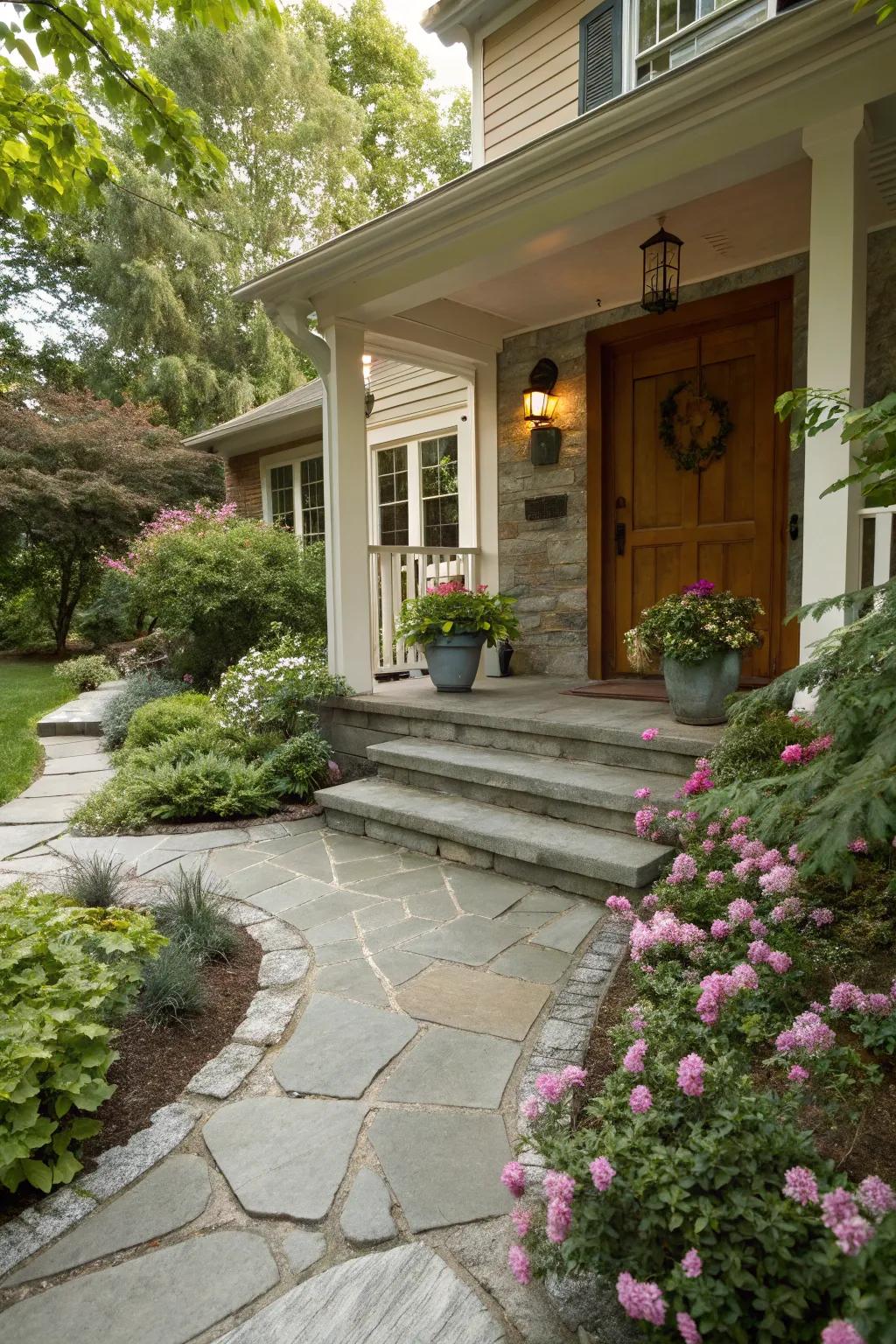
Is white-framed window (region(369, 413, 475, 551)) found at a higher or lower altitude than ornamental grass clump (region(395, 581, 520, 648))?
higher

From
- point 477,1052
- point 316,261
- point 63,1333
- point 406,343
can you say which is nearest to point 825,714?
point 477,1052

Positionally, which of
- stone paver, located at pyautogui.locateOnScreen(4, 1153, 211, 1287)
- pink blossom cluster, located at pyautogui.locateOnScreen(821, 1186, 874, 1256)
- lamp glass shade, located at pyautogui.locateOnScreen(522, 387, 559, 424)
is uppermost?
lamp glass shade, located at pyautogui.locateOnScreen(522, 387, 559, 424)

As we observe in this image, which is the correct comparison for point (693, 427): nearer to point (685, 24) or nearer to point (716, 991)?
point (685, 24)

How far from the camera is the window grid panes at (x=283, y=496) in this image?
30.5ft

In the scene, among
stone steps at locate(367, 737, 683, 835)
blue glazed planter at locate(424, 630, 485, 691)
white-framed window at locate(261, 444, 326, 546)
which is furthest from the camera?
white-framed window at locate(261, 444, 326, 546)

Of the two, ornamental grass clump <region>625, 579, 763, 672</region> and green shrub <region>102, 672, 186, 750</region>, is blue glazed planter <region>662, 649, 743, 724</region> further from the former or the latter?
green shrub <region>102, 672, 186, 750</region>

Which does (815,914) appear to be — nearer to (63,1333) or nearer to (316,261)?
(63,1333)

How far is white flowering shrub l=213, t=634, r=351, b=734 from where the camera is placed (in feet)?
15.0

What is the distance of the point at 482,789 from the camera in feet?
11.8

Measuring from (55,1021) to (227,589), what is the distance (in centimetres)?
531

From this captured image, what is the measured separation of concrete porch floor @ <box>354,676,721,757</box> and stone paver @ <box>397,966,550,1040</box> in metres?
1.36

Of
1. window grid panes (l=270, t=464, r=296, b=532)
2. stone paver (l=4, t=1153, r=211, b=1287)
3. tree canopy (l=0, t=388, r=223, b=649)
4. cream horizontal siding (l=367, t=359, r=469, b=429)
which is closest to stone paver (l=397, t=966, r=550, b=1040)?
stone paver (l=4, t=1153, r=211, b=1287)

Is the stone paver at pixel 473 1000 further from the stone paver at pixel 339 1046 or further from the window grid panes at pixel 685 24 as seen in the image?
the window grid panes at pixel 685 24

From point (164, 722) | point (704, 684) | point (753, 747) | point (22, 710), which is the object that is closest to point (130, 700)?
point (164, 722)
